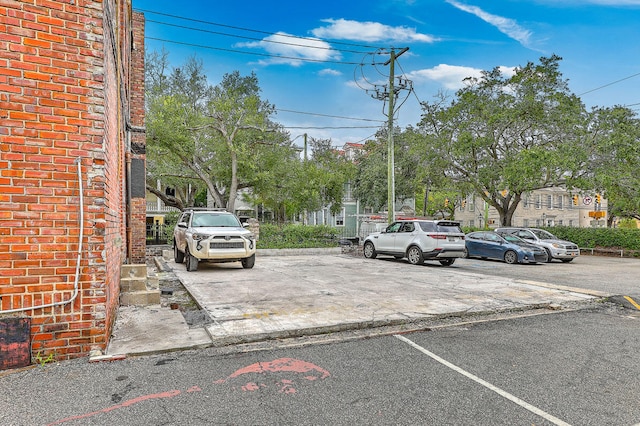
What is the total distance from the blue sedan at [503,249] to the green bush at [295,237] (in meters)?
6.55

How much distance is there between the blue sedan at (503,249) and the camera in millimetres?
15211

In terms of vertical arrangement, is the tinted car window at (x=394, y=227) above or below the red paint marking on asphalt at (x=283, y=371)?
→ above

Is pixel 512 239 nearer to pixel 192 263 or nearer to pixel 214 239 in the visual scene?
pixel 214 239

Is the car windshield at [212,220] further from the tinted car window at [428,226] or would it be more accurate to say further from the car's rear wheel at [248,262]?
the tinted car window at [428,226]

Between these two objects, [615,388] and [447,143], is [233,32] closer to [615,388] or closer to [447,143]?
[447,143]

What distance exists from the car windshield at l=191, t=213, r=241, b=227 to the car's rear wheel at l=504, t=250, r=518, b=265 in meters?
11.3

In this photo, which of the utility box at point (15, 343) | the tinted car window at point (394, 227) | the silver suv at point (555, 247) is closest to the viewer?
the utility box at point (15, 343)

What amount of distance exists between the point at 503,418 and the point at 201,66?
32.0 metres

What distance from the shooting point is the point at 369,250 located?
52.9ft

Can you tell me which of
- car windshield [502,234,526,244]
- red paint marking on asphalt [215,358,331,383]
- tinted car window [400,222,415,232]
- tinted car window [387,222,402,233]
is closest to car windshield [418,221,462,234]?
tinted car window [400,222,415,232]

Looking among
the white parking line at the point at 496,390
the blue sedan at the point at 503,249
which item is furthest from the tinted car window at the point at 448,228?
the white parking line at the point at 496,390

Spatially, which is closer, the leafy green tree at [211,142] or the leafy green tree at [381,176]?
the leafy green tree at [211,142]

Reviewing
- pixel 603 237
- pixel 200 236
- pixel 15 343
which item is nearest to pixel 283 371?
pixel 15 343

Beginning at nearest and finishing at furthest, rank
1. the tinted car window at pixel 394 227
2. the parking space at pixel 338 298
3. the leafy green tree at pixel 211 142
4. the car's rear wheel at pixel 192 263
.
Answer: the parking space at pixel 338 298, the car's rear wheel at pixel 192 263, the tinted car window at pixel 394 227, the leafy green tree at pixel 211 142
